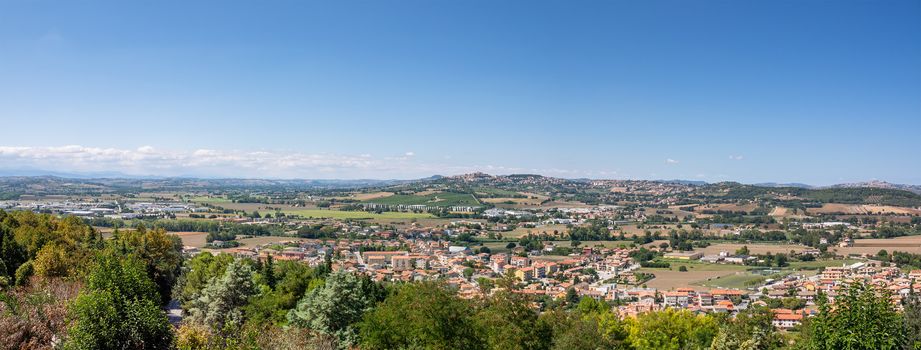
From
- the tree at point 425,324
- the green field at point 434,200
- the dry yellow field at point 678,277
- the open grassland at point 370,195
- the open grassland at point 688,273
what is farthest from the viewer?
the open grassland at point 370,195

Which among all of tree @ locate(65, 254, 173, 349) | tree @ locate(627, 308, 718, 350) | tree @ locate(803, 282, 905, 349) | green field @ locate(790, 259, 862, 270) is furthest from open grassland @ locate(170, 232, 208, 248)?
tree @ locate(803, 282, 905, 349)

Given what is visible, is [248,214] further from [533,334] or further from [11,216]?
[533,334]

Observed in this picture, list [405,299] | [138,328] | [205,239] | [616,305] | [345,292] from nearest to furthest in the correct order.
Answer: [138,328] < [405,299] < [345,292] < [616,305] < [205,239]

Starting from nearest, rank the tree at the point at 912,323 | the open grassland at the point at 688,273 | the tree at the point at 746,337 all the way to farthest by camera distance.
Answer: the tree at the point at 912,323 < the tree at the point at 746,337 < the open grassland at the point at 688,273

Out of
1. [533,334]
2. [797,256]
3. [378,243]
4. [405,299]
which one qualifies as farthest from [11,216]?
[797,256]

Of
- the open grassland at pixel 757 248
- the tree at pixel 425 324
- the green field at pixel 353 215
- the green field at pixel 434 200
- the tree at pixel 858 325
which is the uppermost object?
the tree at pixel 858 325

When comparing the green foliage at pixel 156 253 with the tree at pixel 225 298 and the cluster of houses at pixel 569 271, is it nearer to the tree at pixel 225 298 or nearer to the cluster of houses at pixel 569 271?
the tree at pixel 225 298

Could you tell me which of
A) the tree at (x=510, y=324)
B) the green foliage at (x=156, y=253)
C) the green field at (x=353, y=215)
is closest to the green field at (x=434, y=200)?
the green field at (x=353, y=215)

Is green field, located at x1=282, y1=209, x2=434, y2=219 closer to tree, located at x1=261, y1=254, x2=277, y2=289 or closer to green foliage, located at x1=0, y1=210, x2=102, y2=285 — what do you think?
green foliage, located at x1=0, y1=210, x2=102, y2=285
